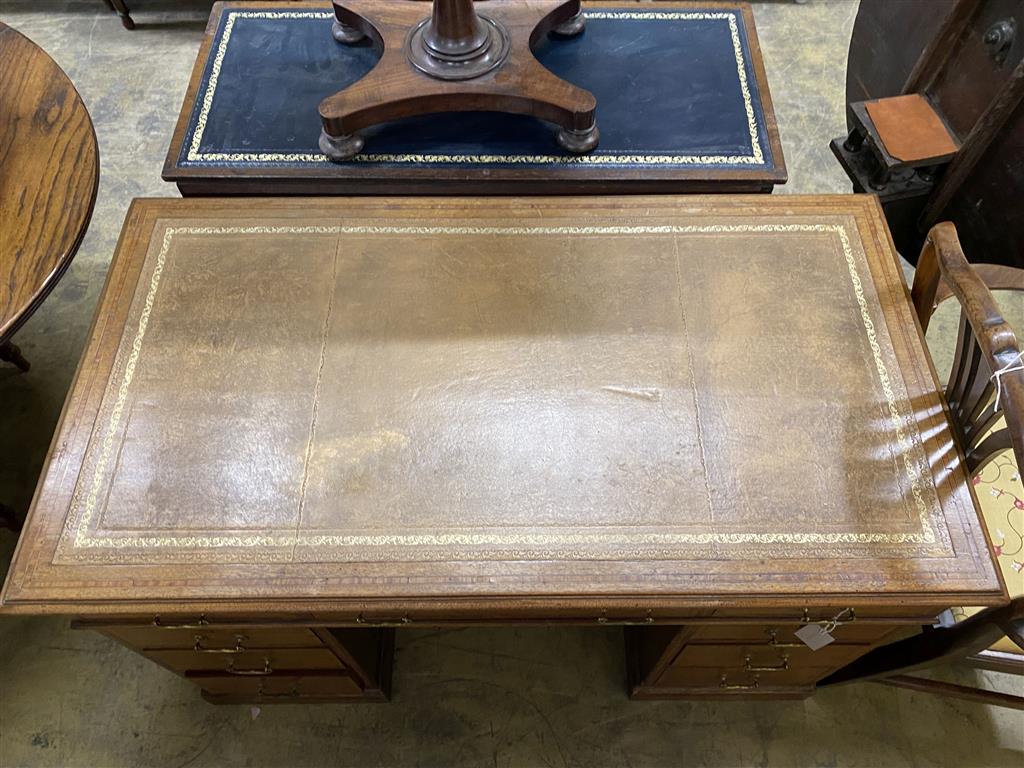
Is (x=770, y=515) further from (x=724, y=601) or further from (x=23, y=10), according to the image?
(x=23, y=10)

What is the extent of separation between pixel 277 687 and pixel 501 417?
39.2 inches

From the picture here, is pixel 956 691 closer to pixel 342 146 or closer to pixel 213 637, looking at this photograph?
pixel 213 637

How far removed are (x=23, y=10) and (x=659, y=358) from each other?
11.6 feet

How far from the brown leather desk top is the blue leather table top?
0.21 m

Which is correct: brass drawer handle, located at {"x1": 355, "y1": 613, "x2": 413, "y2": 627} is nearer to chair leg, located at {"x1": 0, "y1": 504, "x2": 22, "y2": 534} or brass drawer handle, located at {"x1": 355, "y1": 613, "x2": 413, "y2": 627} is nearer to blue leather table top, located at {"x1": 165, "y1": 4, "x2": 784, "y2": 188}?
blue leather table top, located at {"x1": 165, "y1": 4, "x2": 784, "y2": 188}

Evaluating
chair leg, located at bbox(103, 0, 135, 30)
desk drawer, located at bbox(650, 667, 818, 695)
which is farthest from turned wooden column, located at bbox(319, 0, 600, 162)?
chair leg, located at bbox(103, 0, 135, 30)

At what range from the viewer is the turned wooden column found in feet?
5.45

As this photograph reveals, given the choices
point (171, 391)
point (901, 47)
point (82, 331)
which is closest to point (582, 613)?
point (171, 391)

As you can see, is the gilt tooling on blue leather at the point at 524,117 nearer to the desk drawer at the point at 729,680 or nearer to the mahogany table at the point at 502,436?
the mahogany table at the point at 502,436

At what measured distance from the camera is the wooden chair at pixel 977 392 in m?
1.14

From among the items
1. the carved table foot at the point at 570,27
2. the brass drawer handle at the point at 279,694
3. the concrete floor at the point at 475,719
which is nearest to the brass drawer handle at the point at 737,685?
the concrete floor at the point at 475,719

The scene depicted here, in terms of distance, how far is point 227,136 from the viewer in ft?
5.69

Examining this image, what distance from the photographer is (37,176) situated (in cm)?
155

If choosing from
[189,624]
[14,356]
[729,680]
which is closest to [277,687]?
[189,624]
